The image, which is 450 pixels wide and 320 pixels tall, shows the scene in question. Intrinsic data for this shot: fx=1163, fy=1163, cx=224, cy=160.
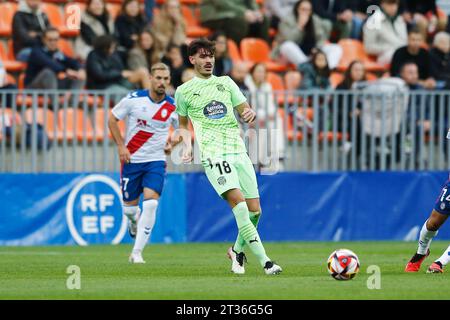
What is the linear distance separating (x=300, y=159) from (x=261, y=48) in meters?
4.73

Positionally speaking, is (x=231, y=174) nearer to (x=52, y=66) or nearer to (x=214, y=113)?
(x=214, y=113)

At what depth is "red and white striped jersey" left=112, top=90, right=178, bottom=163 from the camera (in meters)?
16.3

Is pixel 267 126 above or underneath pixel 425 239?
above

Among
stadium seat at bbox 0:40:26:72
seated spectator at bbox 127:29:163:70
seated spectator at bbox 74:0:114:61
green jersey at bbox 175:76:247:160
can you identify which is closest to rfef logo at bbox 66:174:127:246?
stadium seat at bbox 0:40:26:72

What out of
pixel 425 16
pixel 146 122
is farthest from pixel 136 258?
pixel 425 16

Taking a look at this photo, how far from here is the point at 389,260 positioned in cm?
1573

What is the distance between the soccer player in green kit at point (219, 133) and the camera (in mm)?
12836

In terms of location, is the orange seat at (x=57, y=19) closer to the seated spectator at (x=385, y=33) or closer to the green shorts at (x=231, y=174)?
the seated spectator at (x=385, y=33)

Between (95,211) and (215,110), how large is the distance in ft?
23.1

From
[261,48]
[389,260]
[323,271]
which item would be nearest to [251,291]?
[323,271]

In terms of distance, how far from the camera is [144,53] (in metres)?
22.1

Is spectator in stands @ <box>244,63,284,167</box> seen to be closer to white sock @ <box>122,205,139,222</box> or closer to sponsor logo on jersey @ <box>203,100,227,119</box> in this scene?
white sock @ <box>122,205,139,222</box>

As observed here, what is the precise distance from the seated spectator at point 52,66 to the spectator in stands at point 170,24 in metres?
2.34

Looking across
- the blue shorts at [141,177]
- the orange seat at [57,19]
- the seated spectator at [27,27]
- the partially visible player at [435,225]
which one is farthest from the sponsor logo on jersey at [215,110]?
the orange seat at [57,19]
